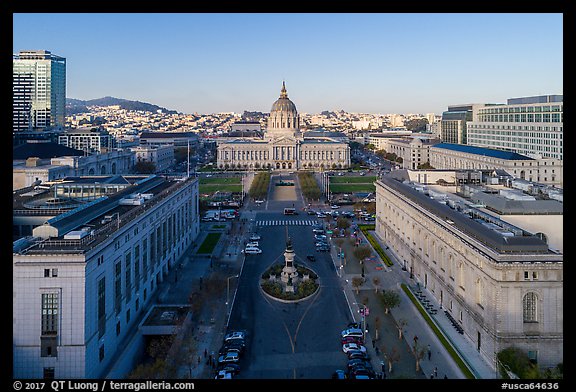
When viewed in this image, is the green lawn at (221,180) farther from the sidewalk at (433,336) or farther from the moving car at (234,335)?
the moving car at (234,335)

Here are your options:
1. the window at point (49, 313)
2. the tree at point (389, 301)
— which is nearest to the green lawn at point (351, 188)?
the tree at point (389, 301)

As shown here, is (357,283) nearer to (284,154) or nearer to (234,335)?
(234,335)

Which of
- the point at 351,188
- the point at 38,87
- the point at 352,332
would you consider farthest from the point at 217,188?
the point at 38,87

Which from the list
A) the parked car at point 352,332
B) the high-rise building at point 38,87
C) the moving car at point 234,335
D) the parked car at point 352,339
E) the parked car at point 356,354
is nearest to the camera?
the parked car at point 356,354

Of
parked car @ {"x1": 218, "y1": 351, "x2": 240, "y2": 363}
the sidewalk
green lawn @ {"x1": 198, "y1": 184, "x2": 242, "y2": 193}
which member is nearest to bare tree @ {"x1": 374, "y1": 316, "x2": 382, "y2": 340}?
the sidewalk
